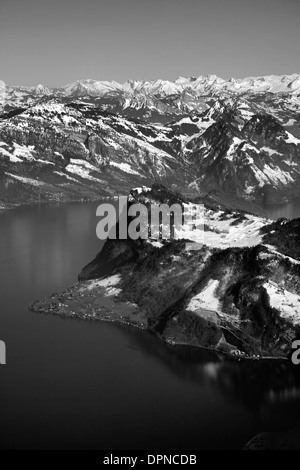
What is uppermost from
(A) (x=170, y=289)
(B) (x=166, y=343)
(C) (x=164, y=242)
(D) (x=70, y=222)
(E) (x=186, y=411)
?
(D) (x=70, y=222)

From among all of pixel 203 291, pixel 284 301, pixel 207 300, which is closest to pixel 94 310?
pixel 203 291

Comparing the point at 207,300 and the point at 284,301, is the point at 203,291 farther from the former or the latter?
the point at 284,301

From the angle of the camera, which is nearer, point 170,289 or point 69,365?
point 69,365

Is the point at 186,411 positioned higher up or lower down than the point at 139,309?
lower down

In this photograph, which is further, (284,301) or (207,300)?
(207,300)

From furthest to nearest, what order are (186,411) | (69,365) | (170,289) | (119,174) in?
(119,174) → (170,289) → (69,365) → (186,411)

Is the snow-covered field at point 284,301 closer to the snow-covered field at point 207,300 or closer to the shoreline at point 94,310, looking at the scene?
A: the snow-covered field at point 207,300

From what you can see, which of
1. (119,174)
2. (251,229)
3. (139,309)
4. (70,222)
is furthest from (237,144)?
(139,309)

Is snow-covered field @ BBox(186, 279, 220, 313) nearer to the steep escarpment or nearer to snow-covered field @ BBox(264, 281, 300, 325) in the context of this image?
the steep escarpment

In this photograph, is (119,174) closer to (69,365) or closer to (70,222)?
(70,222)

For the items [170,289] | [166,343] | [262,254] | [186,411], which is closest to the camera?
[186,411]
